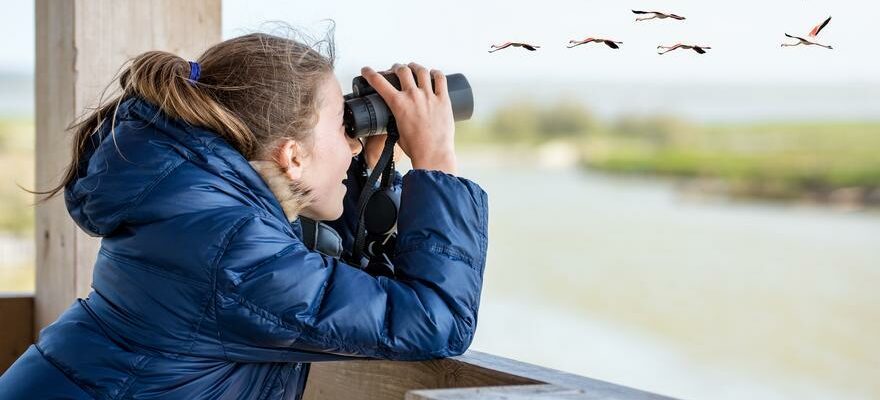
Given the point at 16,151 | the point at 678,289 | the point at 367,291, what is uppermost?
the point at 367,291

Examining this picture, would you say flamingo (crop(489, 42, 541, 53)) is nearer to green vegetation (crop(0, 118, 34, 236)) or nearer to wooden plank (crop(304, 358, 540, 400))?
wooden plank (crop(304, 358, 540, 400))

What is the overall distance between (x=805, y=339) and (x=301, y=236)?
8408mm

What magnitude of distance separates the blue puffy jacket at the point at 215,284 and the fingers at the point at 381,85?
0.44 feet

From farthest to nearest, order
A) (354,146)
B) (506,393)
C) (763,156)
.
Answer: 1. (763,156)
2. (354,146)
3. (506,393)

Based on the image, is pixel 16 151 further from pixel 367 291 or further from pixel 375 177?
pixel 367 291

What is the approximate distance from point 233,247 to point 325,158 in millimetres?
224

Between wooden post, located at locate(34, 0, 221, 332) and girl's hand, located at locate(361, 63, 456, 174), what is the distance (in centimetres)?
62

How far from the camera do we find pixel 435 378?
121 centimetres

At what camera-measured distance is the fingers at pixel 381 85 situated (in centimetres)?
127

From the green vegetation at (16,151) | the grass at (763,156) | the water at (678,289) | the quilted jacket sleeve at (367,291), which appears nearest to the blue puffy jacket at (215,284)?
the quilted jacket sleeve at (367,291)

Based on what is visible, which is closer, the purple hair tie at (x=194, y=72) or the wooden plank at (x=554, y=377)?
the wooden plank at (x=554, y=377)

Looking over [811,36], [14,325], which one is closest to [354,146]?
[811,36]

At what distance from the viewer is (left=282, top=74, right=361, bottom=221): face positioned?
1.23 m

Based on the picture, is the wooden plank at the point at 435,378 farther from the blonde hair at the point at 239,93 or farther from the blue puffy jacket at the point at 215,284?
the blonde hair at the point at 239,93
